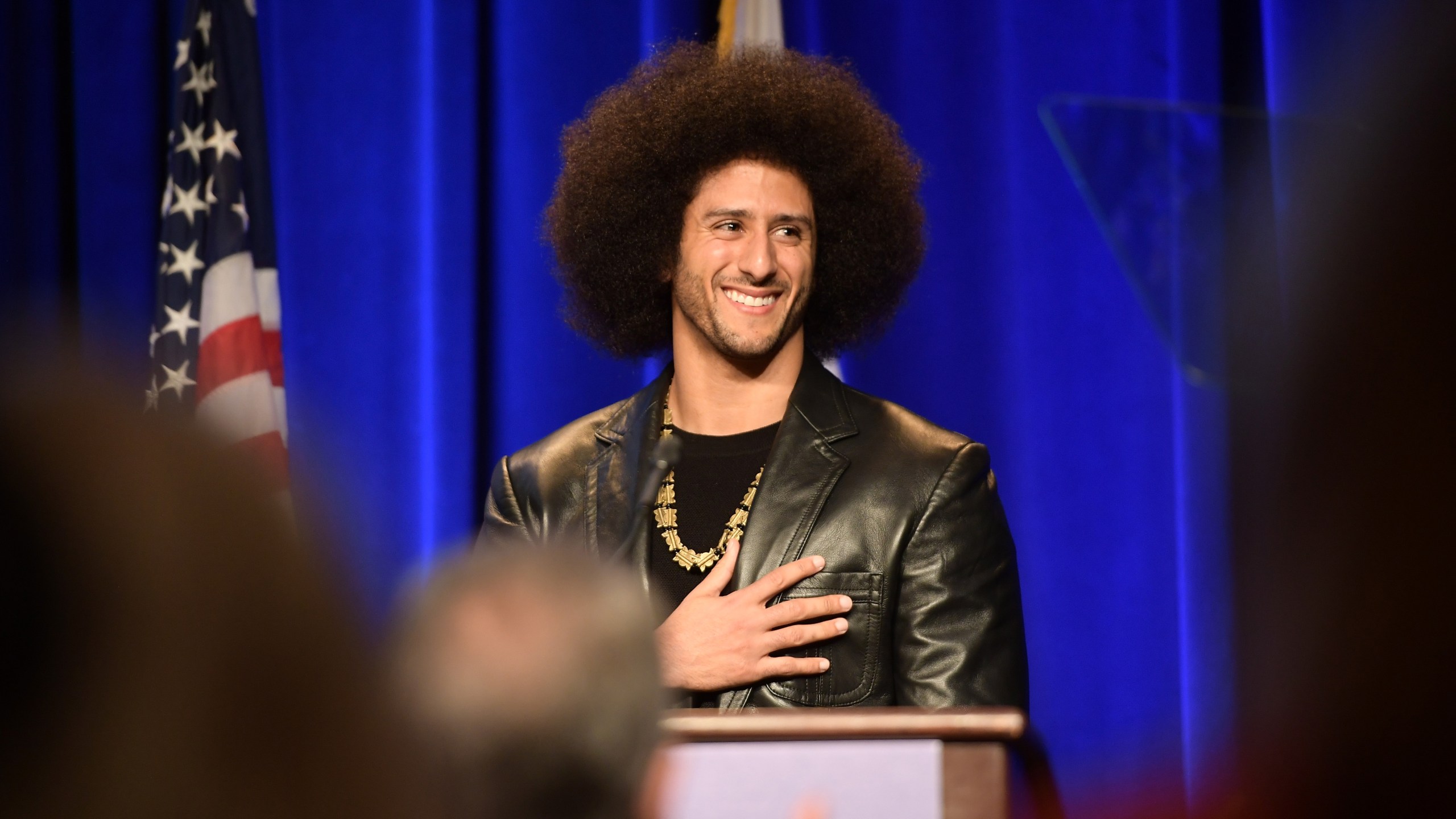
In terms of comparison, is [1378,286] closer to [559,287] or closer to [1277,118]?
[1277,118]

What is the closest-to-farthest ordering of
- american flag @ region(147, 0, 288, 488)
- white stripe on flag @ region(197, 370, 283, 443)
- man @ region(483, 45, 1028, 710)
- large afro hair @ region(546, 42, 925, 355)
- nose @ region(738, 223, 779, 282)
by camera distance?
man @ region(483, 45, 1028, 710) < nose @ region(738, 223, 779, 282) < large afro hair @ region(546, 42, 925, 355) < white stripe on flag @ region(197, 370, 283, 443) < american flag @ region(147, 0, 288, 488)

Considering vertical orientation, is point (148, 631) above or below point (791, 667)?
above

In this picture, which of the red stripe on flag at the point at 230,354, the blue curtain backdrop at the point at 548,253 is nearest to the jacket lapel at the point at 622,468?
the blue curtain backdrop at the point at 548,253

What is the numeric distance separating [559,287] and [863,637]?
61.8 inches

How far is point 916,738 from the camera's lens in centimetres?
100

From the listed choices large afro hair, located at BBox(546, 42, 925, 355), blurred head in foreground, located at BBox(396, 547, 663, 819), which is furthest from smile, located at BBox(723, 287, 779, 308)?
blurred head in foreground, located at BBox(396, 547, 663, 819)

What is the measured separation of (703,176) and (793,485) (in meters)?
0.70

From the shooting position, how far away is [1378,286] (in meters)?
0.26

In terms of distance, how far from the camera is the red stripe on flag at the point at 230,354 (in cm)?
336

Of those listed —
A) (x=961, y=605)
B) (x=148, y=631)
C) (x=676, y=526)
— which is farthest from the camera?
(x=676, y=526)

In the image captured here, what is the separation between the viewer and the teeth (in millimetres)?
2425

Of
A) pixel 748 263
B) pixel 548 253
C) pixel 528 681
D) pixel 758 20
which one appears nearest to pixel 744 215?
pixel 748 263

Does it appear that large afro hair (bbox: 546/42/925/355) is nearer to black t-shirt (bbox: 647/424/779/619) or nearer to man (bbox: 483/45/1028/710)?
man (bbox: 483/45/1028/710)

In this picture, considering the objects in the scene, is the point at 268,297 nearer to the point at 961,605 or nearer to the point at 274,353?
the point at 274,353
